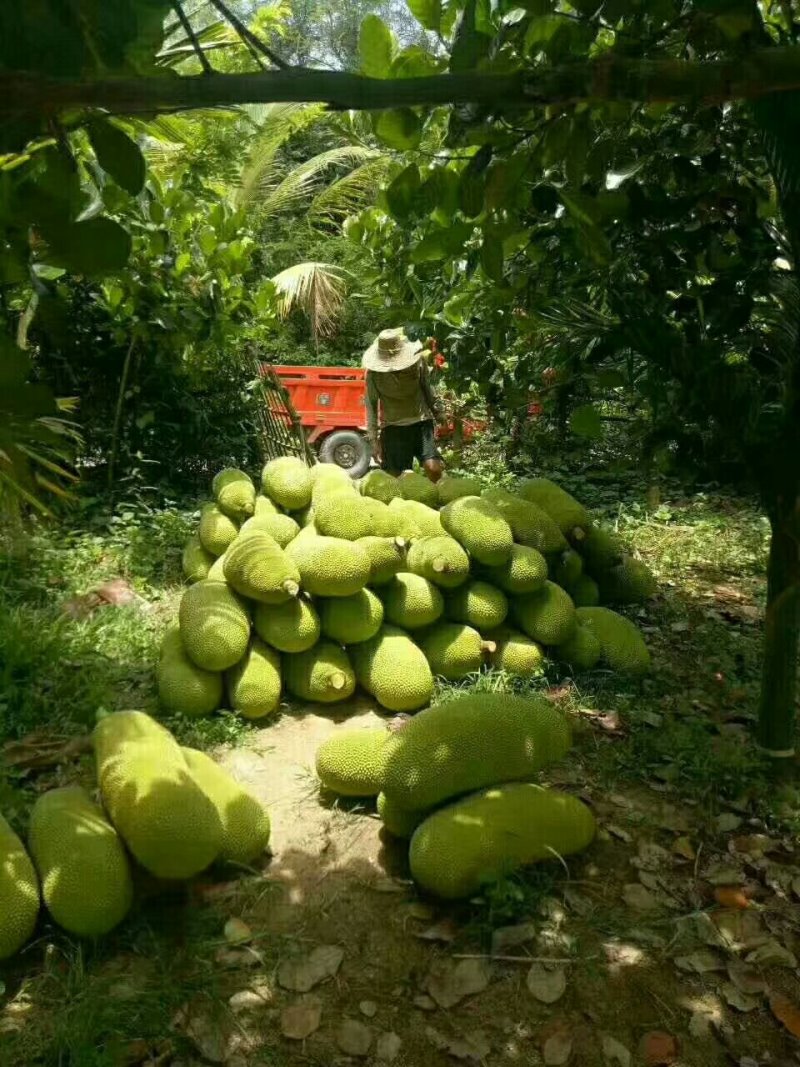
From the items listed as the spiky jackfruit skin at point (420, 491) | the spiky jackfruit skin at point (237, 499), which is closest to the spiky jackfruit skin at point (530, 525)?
the spiky jackfruit skin at point (420, 491)

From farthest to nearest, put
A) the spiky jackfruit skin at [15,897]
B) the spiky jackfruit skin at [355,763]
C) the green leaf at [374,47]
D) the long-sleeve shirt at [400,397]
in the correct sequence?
the long-sleeve shirt at [400,397] < the spiky jackfruit skin at [355,763] < the spiky jackfruit skin at [15,897] < the green leaf at [374,47]

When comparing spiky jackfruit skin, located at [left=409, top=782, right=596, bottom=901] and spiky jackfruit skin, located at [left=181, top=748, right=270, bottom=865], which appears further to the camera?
spiky jackfruit skin, located at [left=181, top=748, right=270, bottom=865]

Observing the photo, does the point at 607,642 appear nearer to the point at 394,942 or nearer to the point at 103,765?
the point at 394,942

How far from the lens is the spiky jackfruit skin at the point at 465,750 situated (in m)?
2.09

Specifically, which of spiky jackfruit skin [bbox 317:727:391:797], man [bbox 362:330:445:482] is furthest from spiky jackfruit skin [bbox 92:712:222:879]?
man [bbox 362:330:445:482]

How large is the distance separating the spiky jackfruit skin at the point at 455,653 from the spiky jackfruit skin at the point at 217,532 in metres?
1.06

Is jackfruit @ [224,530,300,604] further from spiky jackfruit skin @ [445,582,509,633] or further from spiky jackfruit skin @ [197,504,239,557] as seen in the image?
spiky jackfruit skin @ [445,582,509,633]

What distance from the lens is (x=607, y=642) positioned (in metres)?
3.38

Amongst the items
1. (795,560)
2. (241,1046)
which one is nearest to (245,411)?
(795,560)

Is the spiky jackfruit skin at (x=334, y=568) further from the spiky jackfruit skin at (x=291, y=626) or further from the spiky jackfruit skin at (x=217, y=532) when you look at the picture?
the spiky jackfruit skin at (x=217, y=532)

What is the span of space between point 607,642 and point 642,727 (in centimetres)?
56

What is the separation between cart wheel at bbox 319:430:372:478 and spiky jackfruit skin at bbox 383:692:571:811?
6.71 metres

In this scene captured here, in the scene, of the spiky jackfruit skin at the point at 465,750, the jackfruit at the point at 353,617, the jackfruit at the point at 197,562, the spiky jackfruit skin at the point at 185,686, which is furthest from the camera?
the jackfruit at the point at 197,562

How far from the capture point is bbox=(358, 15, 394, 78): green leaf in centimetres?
116
